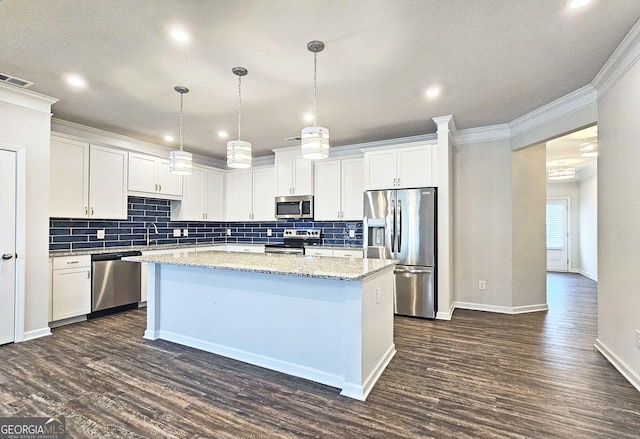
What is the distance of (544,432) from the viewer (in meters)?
1.87

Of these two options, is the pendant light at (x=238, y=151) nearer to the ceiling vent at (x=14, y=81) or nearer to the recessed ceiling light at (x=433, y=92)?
the recessed ceiling light at (x=433, y=92)

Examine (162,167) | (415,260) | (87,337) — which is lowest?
(87,337)

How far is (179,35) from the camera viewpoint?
229cm

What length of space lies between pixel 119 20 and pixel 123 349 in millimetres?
2864

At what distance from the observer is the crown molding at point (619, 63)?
2297 mm

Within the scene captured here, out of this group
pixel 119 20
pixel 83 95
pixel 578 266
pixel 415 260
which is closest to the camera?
pixel 119 20

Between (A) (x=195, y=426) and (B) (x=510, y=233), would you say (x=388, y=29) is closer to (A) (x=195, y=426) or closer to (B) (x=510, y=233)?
(A) (x=195, y=426)

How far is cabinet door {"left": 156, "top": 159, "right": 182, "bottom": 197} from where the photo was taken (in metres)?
5.15

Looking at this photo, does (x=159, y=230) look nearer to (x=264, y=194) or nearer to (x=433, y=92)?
(x=264, y=194)

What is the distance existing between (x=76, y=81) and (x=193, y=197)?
9.51 feet

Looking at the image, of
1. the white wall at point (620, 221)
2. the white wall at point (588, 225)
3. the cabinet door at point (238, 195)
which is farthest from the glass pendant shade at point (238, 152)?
the white wall at point (588, 225)

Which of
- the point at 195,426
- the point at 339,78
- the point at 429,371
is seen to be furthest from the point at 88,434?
the point at 339,78

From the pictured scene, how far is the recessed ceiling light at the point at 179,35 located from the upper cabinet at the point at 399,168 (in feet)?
9.47

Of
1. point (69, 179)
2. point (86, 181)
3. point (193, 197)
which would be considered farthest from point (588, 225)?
point (69, 179)
